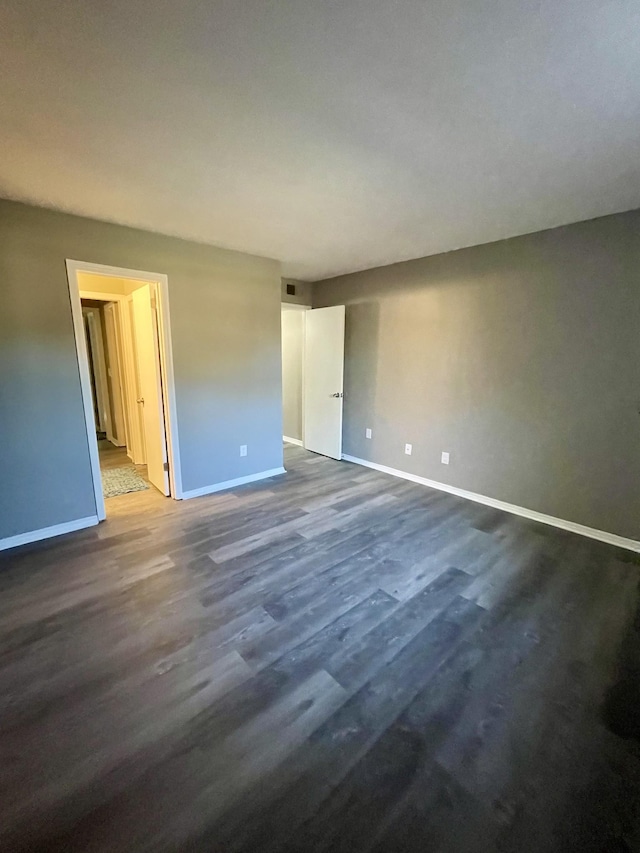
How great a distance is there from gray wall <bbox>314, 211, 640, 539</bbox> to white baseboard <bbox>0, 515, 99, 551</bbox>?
3.19 metres

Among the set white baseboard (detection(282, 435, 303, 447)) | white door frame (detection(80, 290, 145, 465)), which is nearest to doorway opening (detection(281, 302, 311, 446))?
white baseboard (detection(282, 435, 303, 447))

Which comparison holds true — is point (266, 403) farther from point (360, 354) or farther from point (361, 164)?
point (361, 164)

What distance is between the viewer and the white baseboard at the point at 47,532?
273cm

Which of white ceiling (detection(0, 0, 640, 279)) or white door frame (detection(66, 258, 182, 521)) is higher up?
white ceiling (detection(0, 0, 640, 279))

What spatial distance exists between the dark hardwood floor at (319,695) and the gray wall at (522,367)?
662mm

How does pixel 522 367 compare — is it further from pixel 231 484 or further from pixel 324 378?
pixel 231 484

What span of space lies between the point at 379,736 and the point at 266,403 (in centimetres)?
322

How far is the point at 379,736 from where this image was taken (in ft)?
4.57

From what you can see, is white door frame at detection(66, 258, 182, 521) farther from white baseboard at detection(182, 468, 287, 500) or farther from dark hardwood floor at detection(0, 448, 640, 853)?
dark hardwood floor at detection(0, 448, 640, 853)

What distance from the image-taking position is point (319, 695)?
1.56m

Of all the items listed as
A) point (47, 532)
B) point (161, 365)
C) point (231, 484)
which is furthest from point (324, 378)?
point (47, 532)

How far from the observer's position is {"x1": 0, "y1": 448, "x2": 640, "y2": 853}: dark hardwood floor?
1142 mm

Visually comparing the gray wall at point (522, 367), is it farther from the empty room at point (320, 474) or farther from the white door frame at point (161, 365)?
the white door frame at point (161, 365)

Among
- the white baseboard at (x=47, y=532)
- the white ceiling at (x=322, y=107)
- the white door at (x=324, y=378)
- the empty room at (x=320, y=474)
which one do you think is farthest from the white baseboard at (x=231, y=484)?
the white ceiling at (x=322, y=107)
